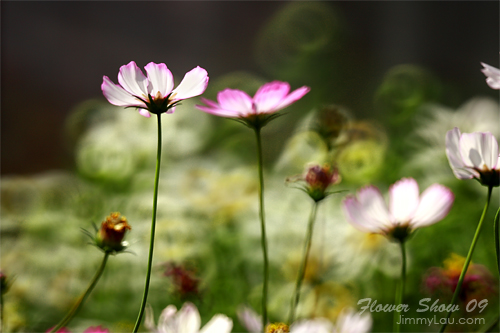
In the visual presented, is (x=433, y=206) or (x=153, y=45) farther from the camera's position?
(x=153, y=45)

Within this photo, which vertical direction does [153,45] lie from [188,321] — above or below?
above

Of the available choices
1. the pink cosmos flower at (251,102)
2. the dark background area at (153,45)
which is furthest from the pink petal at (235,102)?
the dark background area at (153,45)

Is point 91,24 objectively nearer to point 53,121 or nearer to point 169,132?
point 53,121

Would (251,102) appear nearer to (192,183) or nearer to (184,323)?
(184,323)

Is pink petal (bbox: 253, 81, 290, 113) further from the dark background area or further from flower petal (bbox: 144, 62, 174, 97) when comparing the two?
the dark background area

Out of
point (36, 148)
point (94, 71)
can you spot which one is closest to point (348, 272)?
point (36, 148)

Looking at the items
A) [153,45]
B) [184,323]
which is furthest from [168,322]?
[153,45]

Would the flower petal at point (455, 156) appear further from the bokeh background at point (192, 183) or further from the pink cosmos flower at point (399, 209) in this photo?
the bokeh background at point (192, 183)

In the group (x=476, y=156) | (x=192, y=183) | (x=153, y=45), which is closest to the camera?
(x=476, y=156)

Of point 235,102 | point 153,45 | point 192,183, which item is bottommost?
point 192,183
